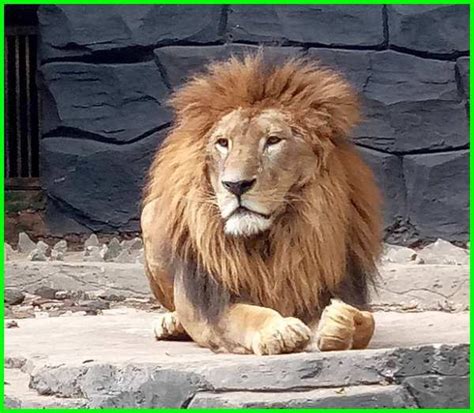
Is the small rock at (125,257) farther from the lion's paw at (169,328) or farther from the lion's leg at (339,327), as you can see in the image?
the lion's leg at (339,327)

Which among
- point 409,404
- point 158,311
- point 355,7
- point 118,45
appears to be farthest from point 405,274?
point 409,404

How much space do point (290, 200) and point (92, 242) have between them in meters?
3.48

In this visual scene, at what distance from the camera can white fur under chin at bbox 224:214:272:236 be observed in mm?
3701

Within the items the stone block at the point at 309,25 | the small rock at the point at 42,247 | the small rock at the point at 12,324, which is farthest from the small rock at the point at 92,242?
the small rock at the point at 12,324

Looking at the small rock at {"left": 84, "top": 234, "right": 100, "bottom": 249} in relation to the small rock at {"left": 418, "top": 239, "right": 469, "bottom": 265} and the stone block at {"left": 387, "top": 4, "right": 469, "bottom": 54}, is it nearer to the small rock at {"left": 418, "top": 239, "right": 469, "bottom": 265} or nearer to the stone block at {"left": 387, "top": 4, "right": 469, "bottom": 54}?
the small rock at {"left": 418, "top": 239, "right": 469, "bottom": 265}

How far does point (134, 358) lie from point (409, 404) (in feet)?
2.45

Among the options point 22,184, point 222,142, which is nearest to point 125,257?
point 22,184

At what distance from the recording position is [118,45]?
723cm

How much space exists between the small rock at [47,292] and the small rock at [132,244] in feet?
2.17

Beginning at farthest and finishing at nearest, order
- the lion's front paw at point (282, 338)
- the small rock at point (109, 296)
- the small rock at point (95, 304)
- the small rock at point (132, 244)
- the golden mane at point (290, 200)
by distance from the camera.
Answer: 1. the small rock at point (132, 244)
2. the small rock at point (109, 296)
3. the small rock at point (95, 304)
4. the golden mane at point (290, 200)
5. the lion's front paw at point (282, 338)

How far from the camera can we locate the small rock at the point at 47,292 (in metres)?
6.19

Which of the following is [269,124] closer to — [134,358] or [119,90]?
[134,358]

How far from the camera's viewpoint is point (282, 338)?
139 inches

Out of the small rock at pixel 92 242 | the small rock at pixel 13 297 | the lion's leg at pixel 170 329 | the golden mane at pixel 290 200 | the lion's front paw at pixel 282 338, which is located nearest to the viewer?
the lion's front paw at pixel 282 338
